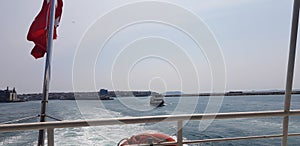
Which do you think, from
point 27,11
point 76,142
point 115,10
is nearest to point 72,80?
point 115,10

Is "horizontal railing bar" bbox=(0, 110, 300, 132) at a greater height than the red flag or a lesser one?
lesser

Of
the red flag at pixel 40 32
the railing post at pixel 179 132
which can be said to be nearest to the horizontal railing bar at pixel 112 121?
the railing post at pixel 179 132

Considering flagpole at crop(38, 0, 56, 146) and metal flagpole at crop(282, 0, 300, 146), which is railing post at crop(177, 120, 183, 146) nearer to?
metal flagpole at crop(282, 0, 300, 146)

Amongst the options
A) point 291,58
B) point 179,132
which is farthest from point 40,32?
point 291,58

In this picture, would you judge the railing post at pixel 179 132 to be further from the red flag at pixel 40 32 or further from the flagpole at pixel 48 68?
the red flag at pixel 40 32

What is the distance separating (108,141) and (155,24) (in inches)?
243

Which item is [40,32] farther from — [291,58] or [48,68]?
[291,58]

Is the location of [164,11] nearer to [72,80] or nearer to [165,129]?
[72,80]

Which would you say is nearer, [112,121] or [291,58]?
[112,121]

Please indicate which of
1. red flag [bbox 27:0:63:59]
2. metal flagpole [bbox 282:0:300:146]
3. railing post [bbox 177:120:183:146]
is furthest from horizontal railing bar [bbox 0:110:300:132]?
red flag [bbox 27:0:63:59]

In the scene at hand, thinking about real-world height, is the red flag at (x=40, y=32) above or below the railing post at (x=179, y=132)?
above

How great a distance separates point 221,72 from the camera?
2615 mm

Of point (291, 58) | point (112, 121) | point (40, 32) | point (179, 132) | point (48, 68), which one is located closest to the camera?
point (112, 121)

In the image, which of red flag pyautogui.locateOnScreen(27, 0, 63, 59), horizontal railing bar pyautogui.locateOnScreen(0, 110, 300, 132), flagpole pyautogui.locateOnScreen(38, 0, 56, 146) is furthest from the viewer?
red flag pyautogui.locateOnScreen(27, 0, 63, 59)
